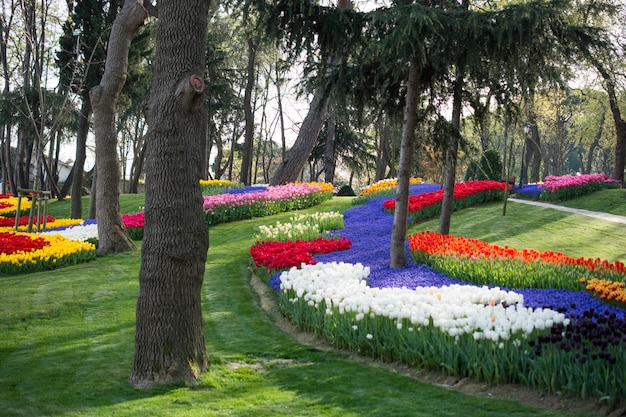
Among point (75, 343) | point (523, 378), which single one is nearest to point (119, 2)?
point (75, 343)

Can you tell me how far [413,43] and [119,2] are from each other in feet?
50.4

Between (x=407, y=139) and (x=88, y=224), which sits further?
(x=88, y=224)

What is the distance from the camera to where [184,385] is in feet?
17.7

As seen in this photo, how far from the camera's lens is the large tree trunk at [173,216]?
5516 millimetres

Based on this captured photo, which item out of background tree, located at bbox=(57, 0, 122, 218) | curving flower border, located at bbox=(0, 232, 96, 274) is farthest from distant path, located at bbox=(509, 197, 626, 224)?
background tree, located at bbox=(57, 0, 122, 218)

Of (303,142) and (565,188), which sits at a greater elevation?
(303,142)

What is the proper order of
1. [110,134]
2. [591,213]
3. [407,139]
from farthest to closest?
[591,213] < [110,134] < [407,139]

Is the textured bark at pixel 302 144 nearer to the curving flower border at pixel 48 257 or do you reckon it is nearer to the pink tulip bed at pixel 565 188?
the pink tulip bed at pixel 565 188

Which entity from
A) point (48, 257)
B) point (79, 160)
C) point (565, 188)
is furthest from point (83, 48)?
point (565, 188)

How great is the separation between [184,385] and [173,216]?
1485 millimetres

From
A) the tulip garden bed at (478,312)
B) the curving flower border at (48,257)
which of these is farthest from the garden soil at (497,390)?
the curving flower border at (48,257)

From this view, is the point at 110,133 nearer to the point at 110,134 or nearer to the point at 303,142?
the point at 110,134

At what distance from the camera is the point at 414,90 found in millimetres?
9672

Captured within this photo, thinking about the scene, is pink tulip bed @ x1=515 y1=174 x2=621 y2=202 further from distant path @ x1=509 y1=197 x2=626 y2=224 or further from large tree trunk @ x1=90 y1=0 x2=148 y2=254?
large tree trunk @ x1=90 y1=0 x2=148 y2=254
